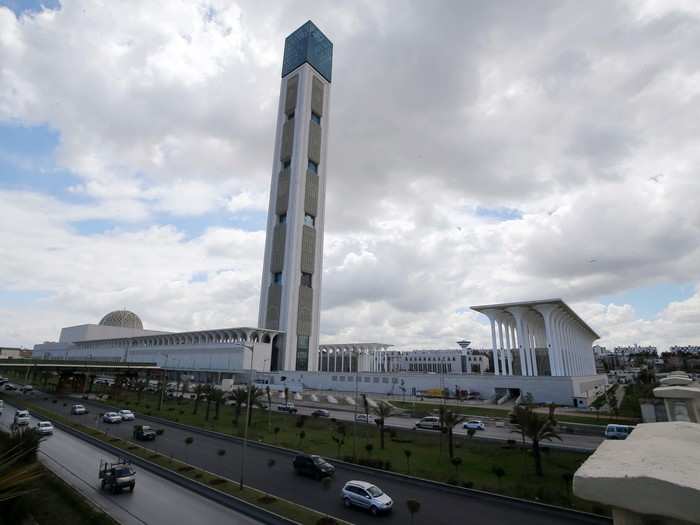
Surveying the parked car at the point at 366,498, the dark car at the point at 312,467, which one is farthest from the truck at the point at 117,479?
the parked car at the point at 366,498

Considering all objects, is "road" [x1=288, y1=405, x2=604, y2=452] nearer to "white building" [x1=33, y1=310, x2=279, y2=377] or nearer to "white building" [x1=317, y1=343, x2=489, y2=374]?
"white building" [x1=33, y1=310, x2=279, y2=377]

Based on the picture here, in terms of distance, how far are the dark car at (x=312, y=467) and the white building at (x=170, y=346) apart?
29373mm

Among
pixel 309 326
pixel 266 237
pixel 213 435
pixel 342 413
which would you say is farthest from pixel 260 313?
pixel 213 435

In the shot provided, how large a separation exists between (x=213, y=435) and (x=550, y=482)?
1258 inches

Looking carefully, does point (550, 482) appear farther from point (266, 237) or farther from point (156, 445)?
point (266, 237)

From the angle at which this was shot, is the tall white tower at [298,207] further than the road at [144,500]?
Yes

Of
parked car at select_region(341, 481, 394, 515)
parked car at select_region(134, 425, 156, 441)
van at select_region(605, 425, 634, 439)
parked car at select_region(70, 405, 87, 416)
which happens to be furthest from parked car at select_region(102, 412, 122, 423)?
van at select_region(605, 425, 634, 439)

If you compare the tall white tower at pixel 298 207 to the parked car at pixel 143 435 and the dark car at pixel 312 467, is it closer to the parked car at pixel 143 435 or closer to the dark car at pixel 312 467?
the parked car at pixel 143 435

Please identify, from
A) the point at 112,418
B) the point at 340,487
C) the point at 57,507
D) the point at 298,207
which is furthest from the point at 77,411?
the point at 298,207

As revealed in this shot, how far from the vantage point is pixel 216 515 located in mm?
20188

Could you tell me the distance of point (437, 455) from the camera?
33.2 metres

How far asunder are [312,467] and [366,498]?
7316 millimetres

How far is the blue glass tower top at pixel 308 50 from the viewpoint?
116375 mm

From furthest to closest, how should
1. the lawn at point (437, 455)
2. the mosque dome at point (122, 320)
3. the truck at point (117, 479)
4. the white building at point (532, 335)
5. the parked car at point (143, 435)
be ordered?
the mosque dome at point (122, 320)
the white building at point (532, 335)
the parked car at point (143, 435)
the lawn at point (437, 455)
the truck at point (117, 479)
